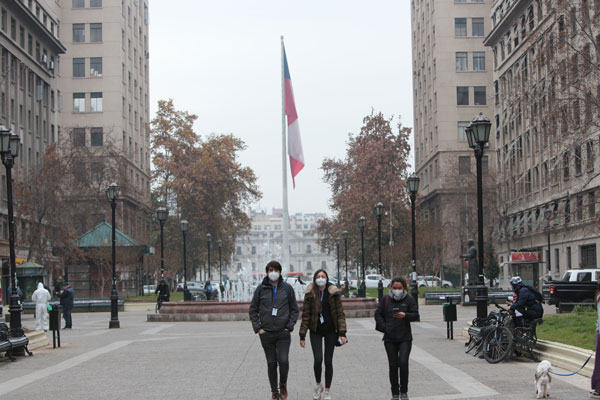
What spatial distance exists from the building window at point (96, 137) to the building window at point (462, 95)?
3442 centimetres

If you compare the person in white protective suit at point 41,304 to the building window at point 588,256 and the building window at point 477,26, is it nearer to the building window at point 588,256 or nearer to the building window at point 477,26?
the building window at point 588,256

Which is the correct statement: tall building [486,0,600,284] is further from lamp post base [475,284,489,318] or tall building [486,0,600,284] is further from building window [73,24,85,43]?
building window [73,24,85,43]

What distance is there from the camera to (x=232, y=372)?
14.5 meters

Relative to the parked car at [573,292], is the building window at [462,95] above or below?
above

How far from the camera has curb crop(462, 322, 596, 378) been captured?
13692mm

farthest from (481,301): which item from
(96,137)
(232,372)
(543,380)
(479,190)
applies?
(96,137)

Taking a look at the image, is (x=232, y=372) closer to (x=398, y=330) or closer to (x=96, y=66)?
(x=398, y=330)

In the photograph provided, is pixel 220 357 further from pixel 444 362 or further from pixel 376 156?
pixel 376 156

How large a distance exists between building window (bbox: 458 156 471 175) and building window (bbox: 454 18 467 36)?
1228cm

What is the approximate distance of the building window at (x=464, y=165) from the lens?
72.0 meters

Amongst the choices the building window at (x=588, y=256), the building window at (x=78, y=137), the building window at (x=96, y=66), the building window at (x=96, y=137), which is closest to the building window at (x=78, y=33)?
the building window at (x=96, y=66)

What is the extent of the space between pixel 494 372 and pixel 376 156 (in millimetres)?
56204

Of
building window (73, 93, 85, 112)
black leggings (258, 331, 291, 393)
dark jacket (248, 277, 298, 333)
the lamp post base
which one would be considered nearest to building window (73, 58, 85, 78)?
building window (73, 93, 85, 112)

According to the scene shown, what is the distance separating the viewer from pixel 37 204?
50625mm
